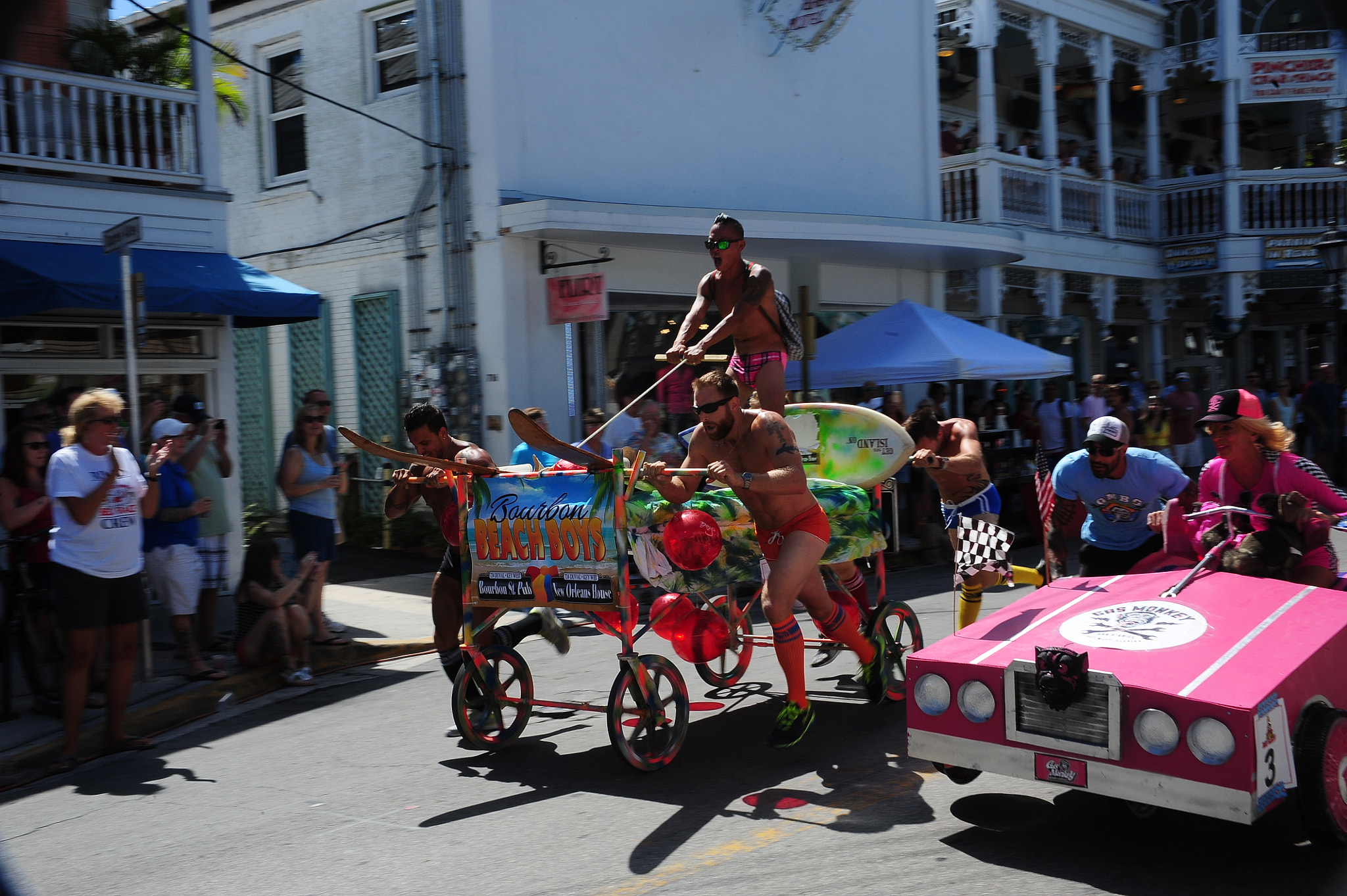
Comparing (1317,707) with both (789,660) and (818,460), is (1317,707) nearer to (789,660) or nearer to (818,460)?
(789,660)

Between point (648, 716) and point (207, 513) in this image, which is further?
point (207, 513)

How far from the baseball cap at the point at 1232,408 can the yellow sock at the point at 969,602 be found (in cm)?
192

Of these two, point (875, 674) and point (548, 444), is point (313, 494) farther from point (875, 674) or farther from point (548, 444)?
point (875, 674)

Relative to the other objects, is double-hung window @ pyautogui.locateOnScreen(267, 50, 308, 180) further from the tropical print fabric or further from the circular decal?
the circular decal

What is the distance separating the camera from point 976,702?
14.6 feet

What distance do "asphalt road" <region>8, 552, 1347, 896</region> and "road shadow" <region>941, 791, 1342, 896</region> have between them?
0.03 ft

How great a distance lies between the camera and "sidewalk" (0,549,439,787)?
673cm

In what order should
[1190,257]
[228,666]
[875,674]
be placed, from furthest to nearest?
[1190,257]
[228,666]
[875,674]

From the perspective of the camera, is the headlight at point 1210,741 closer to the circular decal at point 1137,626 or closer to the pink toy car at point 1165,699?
the pink toy car at point 1165,699

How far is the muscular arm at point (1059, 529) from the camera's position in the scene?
21.8ft

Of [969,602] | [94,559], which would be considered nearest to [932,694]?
[969,602]

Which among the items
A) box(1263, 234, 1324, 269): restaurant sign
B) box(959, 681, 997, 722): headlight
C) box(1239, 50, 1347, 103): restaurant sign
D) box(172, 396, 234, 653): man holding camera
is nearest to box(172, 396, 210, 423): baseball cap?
box(172, 396, 234, 653): man holding camera

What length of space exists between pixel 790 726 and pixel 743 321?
2732mm

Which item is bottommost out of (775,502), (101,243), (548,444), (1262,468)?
(775,502)
